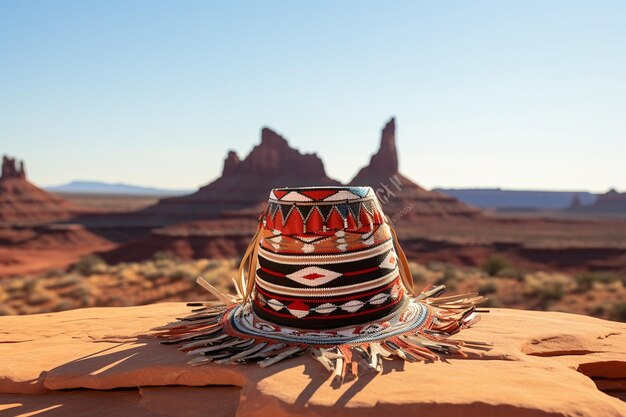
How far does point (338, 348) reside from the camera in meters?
3.12

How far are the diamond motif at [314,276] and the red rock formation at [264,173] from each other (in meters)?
64.2

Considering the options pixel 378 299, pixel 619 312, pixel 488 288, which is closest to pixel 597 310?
pixel 619 312

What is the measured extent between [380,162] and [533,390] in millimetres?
75646

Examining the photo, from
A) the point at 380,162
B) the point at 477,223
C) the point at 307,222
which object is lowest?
the point at 477,223

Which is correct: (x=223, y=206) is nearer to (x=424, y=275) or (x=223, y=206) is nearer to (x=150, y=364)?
(x=424, y=275)

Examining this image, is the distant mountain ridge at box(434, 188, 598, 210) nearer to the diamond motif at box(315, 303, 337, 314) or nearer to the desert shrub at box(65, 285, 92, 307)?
the desert shrub at box(65, 285, 92, 307)

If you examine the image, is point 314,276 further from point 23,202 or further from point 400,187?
point 23,202

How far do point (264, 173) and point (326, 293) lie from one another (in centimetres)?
7399

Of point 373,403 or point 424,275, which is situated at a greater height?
point 373,403

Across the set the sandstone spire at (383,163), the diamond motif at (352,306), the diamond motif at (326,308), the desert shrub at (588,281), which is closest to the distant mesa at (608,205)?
the sandstone spire at (383,163)

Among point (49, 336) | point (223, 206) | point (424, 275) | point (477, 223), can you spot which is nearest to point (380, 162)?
point (477, 223)

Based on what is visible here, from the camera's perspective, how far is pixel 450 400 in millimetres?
2414

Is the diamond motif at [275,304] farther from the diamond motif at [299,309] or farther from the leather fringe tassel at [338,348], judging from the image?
the leather fringe tassel at [338,348]

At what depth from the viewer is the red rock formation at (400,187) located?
64000 millimetres
